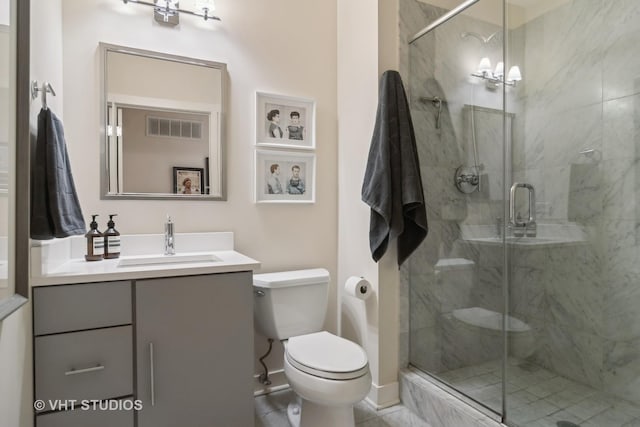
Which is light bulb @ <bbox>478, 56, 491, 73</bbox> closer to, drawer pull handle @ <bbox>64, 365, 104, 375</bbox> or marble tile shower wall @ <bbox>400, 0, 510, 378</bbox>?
marble tile shower wall @ <bbox>400, 0, 510, 378</bbox>

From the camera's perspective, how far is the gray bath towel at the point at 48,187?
3.95ft

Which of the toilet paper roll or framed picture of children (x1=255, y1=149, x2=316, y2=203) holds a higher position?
framed picture of children (x1=255, y1=149, x2=316, y2=203)

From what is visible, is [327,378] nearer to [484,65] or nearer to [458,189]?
[458,189]

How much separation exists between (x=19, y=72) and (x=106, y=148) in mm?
731

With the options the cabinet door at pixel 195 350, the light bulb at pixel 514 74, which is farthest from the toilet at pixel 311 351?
the light bulb at pixel 514 74

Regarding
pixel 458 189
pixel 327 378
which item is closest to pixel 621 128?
pixel 458 189

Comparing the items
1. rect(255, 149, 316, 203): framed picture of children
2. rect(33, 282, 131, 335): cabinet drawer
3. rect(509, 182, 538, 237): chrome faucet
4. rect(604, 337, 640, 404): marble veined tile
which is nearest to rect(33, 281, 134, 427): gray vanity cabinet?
rect(33, 282, 131, 335): cabinet drawer

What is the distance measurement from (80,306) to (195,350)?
0.46m

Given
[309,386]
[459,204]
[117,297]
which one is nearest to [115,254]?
[117,297]

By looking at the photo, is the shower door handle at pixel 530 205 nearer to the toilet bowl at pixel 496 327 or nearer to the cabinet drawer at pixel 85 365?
the toilet bowl at pixel 496 327

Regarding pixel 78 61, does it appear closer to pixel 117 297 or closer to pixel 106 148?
pixel 106 148

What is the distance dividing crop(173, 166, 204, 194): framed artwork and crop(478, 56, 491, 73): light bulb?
1789 mm

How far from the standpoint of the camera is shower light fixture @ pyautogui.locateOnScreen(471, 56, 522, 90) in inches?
82.0

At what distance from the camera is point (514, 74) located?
84.4 inches
